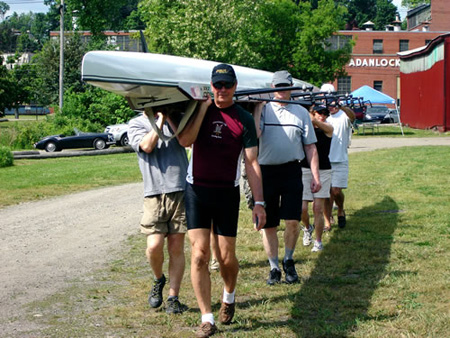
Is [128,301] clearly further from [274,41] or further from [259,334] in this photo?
[274,41]

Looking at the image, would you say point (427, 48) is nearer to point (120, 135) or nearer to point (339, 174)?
point (120, 135)

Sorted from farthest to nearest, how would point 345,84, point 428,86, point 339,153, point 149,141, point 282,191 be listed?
point 345,84 < point 428,86 < point 339,153 < point 282,191 < point 149,141

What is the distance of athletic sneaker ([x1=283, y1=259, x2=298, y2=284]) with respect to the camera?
24.5ft

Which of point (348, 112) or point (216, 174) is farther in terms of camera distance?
point (348, 112)

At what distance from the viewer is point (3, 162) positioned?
24.7 metres

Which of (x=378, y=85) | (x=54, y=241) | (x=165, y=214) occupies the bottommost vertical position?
(x=54, y=241)

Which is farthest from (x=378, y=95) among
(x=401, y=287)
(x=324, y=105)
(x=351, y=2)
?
(x=351, y=2)

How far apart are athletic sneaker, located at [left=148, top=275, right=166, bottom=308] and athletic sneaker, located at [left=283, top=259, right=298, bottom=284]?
1.45 meters

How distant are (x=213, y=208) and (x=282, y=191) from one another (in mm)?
1916

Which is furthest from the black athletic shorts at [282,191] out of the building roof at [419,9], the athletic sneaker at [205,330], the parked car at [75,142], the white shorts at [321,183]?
the building roof at [419,9]

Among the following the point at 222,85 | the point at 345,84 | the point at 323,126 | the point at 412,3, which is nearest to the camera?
the point at 222,85

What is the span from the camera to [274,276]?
294 inches

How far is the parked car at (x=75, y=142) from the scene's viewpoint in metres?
33.4

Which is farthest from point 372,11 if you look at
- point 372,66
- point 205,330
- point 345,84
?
point 205,330
